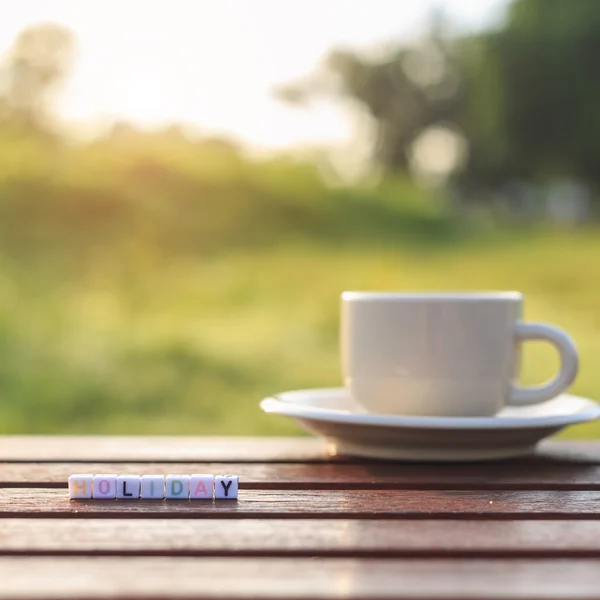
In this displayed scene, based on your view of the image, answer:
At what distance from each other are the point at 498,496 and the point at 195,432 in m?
2.33

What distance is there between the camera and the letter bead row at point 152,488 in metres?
0.58

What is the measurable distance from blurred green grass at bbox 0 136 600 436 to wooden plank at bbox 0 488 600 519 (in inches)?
85.7

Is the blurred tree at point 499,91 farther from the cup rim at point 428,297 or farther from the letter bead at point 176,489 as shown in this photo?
the letter bead at point 176,489

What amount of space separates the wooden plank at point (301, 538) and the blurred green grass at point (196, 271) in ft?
7.40

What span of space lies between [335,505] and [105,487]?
0.49 feet

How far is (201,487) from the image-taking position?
58cm

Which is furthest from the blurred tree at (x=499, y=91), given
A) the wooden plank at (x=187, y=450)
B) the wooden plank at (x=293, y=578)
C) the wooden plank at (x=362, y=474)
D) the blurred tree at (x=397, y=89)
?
the wooden plank at (x=293, y=578)

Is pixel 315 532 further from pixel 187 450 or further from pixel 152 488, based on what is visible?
pixel 187 450

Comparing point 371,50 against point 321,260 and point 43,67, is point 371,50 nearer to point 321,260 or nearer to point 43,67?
point 321,260

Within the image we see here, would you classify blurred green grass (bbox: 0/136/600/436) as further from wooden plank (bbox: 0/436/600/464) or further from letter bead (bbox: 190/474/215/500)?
letter bead (bbox: 190/474/215/500)

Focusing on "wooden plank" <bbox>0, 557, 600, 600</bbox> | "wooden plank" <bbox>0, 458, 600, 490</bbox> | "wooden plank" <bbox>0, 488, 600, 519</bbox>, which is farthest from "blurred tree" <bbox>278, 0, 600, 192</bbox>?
"wooden plank" <bbox>0, 557, 600, 600</bbox>

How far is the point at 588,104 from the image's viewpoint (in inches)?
129

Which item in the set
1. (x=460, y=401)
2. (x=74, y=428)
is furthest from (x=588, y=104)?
(x=460, y=401)

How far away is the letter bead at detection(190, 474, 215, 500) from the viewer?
1.92ft
